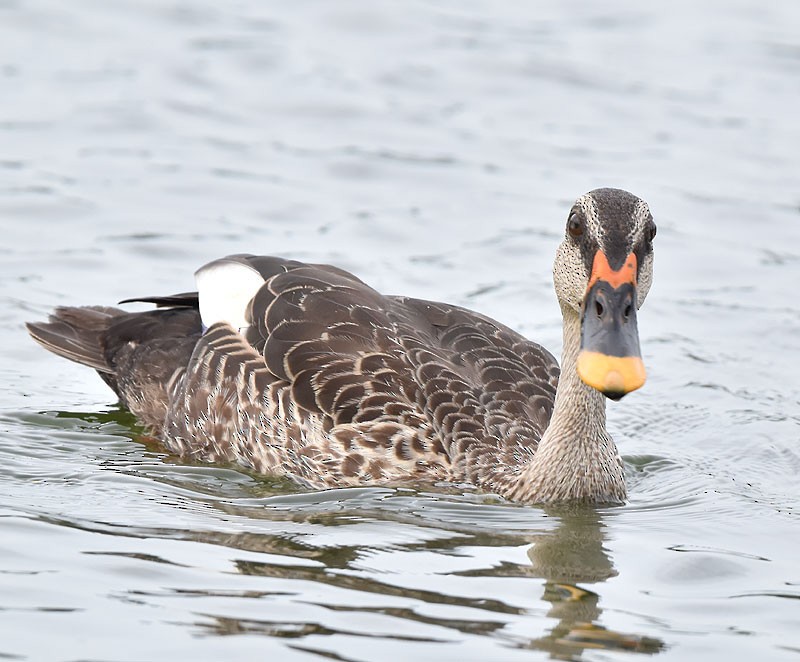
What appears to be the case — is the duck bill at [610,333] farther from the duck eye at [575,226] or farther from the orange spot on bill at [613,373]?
the duck eye at [575,226]

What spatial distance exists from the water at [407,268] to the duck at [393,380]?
0.23 m

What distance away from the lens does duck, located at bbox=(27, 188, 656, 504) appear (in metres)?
9.45

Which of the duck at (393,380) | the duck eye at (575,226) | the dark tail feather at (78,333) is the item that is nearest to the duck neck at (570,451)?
the duck at (393,380)

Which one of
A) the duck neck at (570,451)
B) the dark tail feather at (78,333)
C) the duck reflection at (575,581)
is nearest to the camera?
the duck reflection at (575,581)

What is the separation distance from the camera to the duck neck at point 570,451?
1005 cm

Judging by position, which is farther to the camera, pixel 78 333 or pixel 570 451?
pixel 78 333

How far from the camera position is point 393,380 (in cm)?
1040

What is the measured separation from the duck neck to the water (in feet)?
0.51

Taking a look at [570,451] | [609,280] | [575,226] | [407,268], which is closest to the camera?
[609,280]

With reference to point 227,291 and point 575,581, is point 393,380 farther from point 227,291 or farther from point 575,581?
point 575,581

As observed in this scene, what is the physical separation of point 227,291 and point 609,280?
3289 mm

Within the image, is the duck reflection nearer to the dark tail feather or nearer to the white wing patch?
the white wing patch

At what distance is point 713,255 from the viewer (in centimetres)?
1631

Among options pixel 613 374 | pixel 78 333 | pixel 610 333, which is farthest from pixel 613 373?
pixel 78 333
